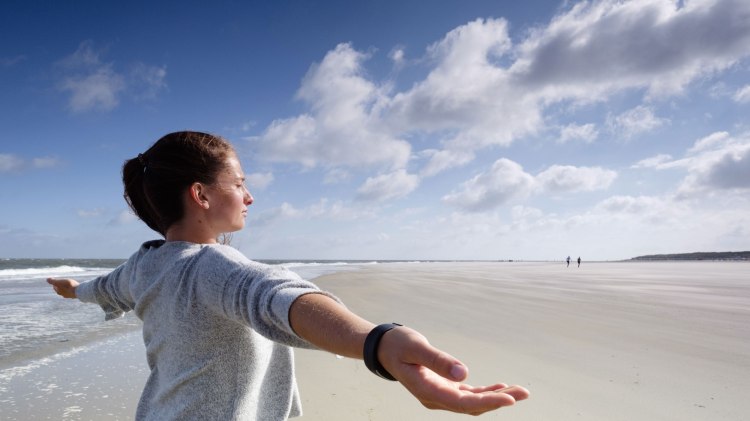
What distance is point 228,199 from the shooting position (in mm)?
1629

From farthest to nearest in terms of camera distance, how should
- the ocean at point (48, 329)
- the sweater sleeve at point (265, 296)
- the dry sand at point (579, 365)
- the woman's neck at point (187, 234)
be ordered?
the ocean at point (48, 329), the dry sand at point (579, 365), the woman's neck at point (187, 234), the sweater sleeve at point (265, 296)

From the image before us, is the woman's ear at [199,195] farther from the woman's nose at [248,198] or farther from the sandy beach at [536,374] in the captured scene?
the sandy beach at [536,374]

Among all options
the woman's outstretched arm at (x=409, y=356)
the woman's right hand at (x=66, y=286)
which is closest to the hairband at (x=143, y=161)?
the woman's outstretched arm at (x=409, y=356)

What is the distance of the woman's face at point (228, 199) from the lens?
1.59 meters

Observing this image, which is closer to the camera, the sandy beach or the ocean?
the sandy beach

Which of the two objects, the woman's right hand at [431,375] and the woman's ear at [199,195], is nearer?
the woman's right hand at [431,375]

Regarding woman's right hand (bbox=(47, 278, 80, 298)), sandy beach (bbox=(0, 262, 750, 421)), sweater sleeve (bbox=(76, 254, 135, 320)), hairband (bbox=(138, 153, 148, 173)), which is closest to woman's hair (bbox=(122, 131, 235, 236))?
hairband (bbox=(138, 153, 148, 173))

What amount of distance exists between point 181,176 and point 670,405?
410 centimetres

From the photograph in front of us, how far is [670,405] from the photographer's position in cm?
359

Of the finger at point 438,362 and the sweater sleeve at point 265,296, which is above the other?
the sweater sleeve at point 265,296

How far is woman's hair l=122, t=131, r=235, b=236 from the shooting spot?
5.08 ft

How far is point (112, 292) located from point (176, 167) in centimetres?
83

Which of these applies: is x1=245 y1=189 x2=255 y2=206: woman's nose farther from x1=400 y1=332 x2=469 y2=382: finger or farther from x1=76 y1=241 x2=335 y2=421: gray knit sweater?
x1=400 y1=332 x2=469 y2=382: finger

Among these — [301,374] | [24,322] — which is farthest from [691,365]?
[24,322]
